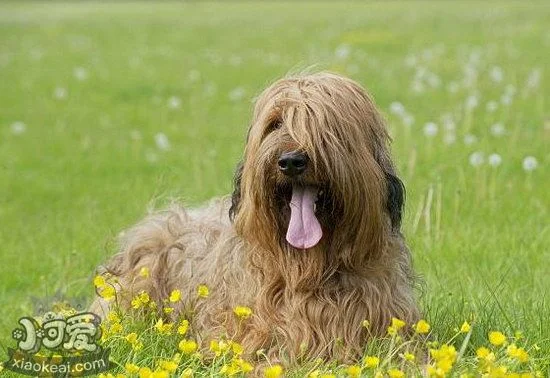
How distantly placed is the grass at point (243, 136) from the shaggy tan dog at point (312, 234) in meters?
0.64

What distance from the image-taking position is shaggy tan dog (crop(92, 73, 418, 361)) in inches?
209

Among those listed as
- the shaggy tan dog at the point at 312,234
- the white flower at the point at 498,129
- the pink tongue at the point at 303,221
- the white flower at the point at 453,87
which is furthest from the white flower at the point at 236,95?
the pink tongue at the point at 303,221

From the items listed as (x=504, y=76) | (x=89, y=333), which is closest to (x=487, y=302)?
(x=89, y=333)

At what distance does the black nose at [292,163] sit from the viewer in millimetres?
5191

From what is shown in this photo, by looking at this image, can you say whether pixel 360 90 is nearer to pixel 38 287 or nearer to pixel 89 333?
pixel 89 333

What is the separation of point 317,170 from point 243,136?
10.5 ft

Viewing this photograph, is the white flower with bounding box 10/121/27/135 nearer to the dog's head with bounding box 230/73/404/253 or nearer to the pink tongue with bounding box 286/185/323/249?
the dog's head with bounding box 230/73/404/253

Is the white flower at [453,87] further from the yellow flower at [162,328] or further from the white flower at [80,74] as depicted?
the yellow flower at [162,328]

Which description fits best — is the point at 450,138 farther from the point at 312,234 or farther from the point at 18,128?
the point at 18,128

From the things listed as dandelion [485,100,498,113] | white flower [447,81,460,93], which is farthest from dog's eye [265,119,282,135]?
white flower [447,81,460,93]

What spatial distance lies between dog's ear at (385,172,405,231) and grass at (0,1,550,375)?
739 mm

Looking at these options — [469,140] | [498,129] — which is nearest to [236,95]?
[469,140]

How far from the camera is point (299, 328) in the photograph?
573cm

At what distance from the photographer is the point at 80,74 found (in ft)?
61.3
